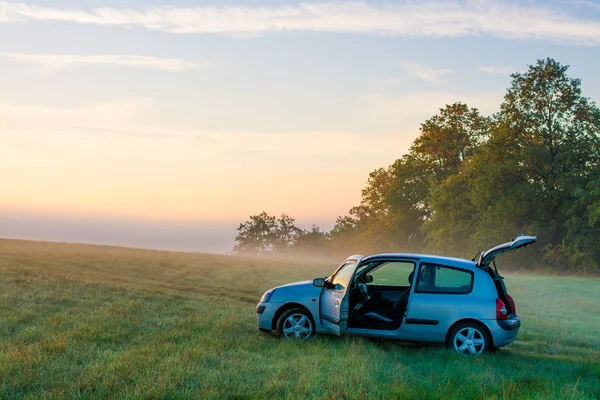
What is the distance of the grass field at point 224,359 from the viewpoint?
7.39 metres

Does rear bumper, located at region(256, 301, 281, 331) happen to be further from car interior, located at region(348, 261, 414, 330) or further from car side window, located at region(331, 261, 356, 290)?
car interior, located at region(348, 261, 414, 330)

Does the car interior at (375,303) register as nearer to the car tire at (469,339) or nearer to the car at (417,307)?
the car at (417,307)

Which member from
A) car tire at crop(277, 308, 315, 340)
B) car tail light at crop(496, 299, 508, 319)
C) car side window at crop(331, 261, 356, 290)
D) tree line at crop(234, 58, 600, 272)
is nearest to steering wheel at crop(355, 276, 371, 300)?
car side window at crop(331, 261, 356, 290)

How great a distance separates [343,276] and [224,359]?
304cm

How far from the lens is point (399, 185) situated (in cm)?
6650

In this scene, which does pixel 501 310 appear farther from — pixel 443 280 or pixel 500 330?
pixel 443 280

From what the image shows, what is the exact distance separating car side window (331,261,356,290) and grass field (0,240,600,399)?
1018 mm

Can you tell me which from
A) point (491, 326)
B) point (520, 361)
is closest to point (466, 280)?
point (491, 326)

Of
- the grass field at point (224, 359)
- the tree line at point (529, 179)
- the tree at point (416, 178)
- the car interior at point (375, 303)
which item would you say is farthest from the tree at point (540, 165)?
the car interior at point (375, 303)

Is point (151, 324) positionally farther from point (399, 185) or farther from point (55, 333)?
point (399, 185)

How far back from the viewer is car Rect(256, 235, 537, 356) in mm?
10438

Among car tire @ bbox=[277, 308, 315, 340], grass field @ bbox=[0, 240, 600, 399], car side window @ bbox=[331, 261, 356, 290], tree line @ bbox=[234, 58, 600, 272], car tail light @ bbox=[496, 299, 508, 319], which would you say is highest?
tree line @ bbox=[234, 58, 600, 272]

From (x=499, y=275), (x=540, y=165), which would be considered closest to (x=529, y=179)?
(x=540, y=165)

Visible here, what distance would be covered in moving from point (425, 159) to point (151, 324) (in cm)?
5501
